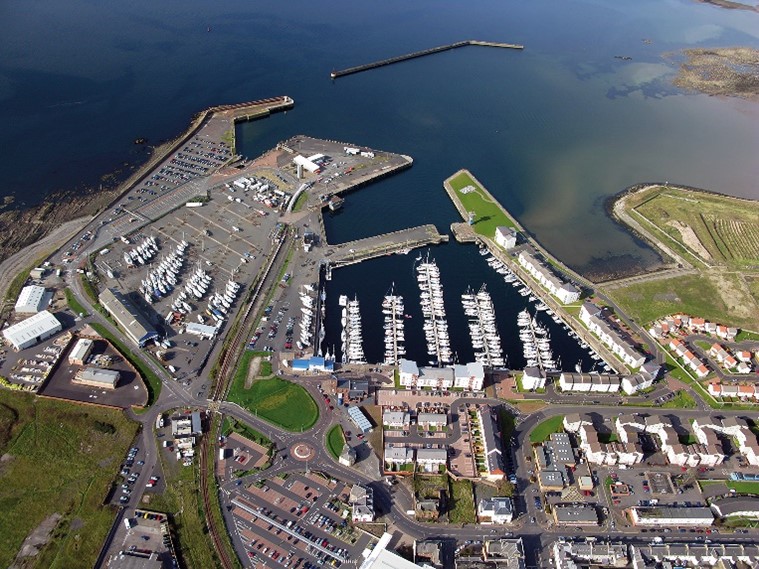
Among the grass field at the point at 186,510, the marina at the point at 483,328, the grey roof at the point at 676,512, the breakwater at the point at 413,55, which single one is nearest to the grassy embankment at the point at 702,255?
the marina at the point at 483,328

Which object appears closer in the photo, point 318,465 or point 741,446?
point 318,465

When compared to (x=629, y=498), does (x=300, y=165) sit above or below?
above

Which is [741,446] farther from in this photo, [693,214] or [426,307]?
[693,214]

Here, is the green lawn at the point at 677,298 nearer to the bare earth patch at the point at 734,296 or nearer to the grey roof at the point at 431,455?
the bare earth patch at the point at 734,296

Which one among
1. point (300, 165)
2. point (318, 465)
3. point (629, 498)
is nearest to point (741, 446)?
point (629, 498)

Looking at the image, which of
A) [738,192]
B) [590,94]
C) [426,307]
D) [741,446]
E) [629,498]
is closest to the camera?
[629,498]

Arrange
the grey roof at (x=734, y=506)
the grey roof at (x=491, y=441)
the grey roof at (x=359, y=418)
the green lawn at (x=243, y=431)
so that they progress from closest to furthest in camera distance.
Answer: the grey roof at (x=734, y=506) < the grey roof at (x=491, y=441) < the green lawn at (x=243, y=431) < the grey roof at (x=359, y=418)

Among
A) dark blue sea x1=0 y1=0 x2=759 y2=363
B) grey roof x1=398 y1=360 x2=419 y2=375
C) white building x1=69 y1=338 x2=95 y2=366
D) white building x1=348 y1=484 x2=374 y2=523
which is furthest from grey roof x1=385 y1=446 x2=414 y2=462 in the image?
white building x1=69 y1=338 x2=95 y2=366
